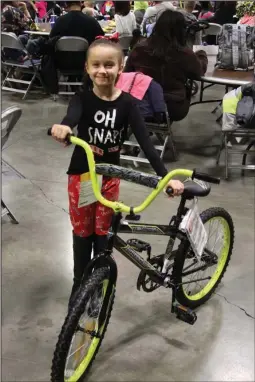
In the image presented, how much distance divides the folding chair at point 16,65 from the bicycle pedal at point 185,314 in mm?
4328

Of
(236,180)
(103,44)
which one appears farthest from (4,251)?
(236,180)

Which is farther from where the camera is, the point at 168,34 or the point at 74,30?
the point at 74,30

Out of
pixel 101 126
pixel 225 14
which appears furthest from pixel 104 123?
pixel 225 14

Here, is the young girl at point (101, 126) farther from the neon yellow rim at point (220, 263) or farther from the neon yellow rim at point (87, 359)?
the neon yellow rim at point (220, 263)

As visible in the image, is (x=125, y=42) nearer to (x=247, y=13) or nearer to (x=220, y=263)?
(x=247, y=13)

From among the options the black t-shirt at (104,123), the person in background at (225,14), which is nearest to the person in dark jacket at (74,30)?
the person in background at (225,14)

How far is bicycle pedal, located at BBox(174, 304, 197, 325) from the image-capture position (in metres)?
2.22

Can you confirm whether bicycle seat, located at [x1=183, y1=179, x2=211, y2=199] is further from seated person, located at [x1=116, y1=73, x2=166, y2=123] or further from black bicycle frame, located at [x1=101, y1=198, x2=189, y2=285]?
seated person, located at [x1=116, y1=73, x2=166, y2=123]

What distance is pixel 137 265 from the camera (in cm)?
208

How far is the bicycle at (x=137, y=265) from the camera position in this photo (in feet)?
5.60

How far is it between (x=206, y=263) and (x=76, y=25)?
13.1 feet

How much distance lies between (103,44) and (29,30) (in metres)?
5.29

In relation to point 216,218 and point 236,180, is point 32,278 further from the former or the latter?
point 236,180

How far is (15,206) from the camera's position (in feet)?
11.1
